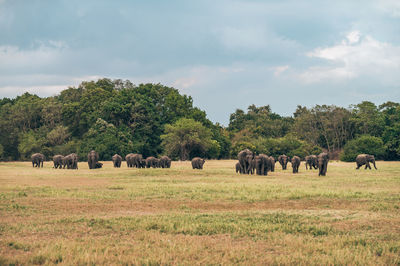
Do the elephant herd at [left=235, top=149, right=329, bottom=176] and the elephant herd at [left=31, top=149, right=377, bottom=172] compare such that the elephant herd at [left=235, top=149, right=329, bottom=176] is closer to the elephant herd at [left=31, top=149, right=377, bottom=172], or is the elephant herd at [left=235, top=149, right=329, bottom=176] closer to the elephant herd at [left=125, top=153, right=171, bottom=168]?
the elephant herd at [left=31, top=149, right=377, bottom=172]

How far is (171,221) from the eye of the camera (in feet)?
35.9

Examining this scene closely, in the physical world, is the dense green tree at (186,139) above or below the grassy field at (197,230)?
above

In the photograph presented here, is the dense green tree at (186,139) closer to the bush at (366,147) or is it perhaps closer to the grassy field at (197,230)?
the bush at (366,147)

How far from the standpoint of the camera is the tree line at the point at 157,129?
220 ft

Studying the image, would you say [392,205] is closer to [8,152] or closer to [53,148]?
[53,148]

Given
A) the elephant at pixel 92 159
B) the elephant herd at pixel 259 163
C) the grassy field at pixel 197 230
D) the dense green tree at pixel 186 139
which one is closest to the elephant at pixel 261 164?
the elephant herd at pixel 259 163

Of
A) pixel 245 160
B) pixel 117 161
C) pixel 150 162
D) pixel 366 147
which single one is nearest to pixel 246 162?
pixel 245 160

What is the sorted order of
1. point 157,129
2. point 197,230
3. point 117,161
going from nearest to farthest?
1. point 197,230
2. point 117,161
3. point 157,129

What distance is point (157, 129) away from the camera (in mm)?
76938

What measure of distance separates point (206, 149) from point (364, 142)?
1029 inches

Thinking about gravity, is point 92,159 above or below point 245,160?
below

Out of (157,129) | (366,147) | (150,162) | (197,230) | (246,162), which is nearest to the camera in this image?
(197,230)

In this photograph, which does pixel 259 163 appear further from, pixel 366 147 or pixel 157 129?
pixel 157 129

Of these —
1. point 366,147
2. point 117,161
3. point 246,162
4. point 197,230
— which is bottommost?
point 197,230
